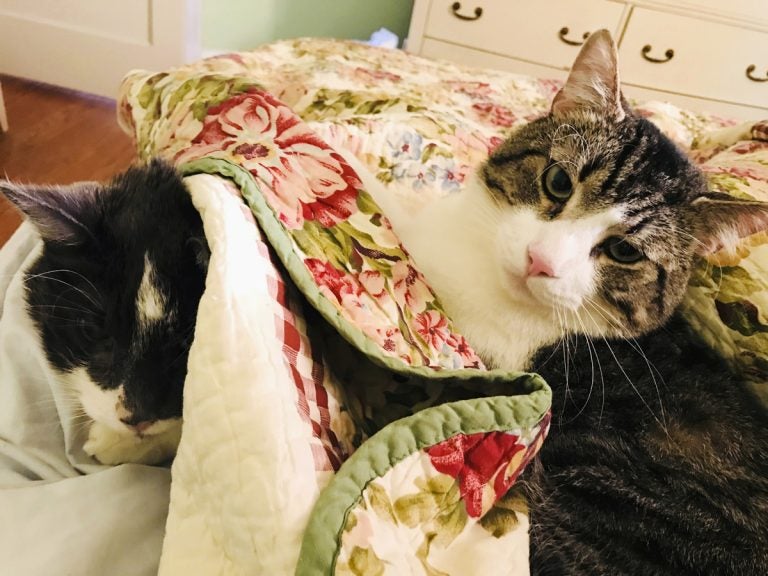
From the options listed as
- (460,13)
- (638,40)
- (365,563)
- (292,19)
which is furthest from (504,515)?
(292,19)

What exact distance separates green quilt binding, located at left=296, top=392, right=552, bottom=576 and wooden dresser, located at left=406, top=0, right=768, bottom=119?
2.65 metres

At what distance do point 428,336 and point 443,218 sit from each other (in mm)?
300

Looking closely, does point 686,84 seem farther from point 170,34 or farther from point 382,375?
point 382,375

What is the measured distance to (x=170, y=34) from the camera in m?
2.65

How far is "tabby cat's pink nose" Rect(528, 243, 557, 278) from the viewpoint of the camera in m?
0.78

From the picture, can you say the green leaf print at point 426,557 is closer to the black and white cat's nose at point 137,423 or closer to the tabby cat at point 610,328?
the tabby cat at point 610,328

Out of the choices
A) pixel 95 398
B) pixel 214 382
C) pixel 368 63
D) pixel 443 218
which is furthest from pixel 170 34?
pixel 214 382

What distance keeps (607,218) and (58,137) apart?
231cm

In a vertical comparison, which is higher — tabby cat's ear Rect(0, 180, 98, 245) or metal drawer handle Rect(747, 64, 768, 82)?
tabby cat's ear Rect(0, 180, 98, 245)

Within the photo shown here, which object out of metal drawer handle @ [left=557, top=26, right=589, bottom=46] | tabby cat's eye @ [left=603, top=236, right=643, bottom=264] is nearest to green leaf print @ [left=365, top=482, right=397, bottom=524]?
tabby cat's eye @ [left=603, top=236, right=643, bottom=264]

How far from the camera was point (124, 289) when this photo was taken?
63 cm

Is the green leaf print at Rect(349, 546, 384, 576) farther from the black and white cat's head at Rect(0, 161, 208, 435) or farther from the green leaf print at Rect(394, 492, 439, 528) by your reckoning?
the black and white cat's head at Rect(0, 161, 208, 435)

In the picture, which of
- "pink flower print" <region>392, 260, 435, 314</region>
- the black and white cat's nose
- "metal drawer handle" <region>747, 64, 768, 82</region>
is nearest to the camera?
the black and white cat's nose

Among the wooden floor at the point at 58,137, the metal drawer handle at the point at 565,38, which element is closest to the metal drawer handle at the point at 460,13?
the metal drawer handle at the point at 565,38
